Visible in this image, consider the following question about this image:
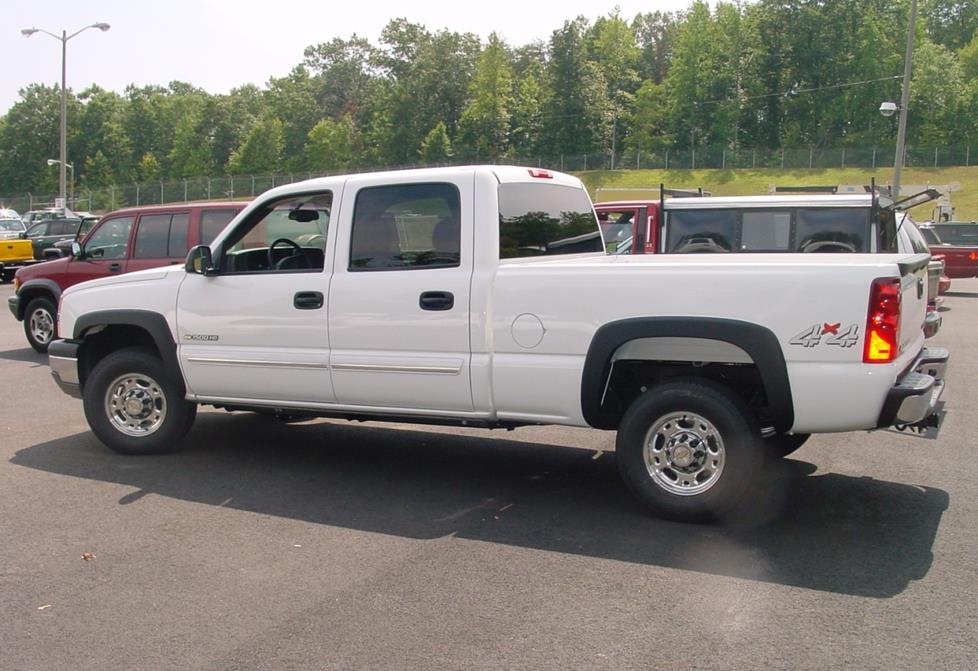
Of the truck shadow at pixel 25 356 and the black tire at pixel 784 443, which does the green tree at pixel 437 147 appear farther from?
the black tire at pixel 784 443

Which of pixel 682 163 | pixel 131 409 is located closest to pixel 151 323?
pixel 131 409

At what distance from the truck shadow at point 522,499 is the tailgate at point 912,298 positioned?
1074 mm

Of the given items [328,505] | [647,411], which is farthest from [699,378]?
[328,505]

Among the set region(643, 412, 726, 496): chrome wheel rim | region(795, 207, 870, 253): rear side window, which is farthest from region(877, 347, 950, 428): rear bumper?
region(795, 207, 870, 253): rear side window

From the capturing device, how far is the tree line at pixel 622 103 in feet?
284

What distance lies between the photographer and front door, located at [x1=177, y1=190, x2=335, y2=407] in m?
6.52

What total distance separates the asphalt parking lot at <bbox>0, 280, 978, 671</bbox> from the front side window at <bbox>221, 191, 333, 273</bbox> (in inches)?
58.1

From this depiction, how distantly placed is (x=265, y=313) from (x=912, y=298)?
4110 millimetres

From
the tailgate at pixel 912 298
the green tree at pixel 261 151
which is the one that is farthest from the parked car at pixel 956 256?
the green tree at pixel 261 151

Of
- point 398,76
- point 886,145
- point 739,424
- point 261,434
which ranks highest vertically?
point 398,76

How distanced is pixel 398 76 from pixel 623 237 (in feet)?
352

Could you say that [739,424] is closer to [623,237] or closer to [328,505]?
[328,505]

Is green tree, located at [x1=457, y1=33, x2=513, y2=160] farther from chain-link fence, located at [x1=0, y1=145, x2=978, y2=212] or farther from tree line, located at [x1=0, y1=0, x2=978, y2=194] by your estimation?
chain-link fence, located at [x1=0, y1=145, x2=978, y2=212]

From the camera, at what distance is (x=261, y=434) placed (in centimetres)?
830
